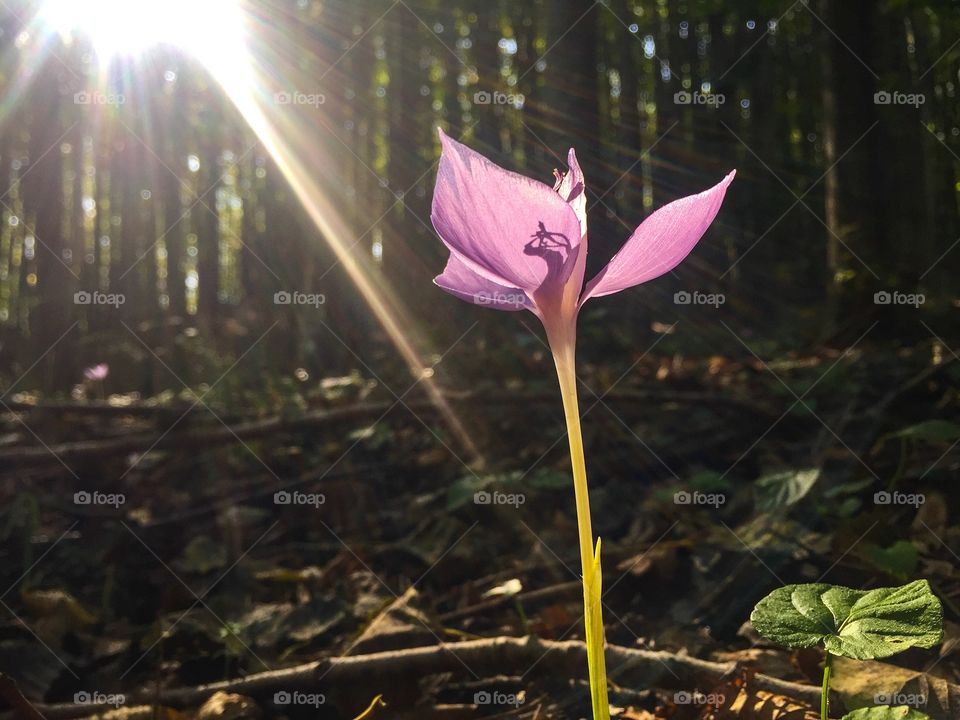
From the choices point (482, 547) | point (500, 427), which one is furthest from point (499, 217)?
point (500, 427)

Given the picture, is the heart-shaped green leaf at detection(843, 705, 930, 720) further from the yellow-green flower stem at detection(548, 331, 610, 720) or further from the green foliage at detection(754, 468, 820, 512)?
the green foliage at detection(754, 468, 820, 512)

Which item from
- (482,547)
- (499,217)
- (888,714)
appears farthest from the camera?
(482,547)

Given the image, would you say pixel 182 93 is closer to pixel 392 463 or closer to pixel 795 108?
pixel 795 108

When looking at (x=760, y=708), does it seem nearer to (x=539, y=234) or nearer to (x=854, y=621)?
(x=854, y=621)

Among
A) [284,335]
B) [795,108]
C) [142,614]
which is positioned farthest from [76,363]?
[795,108]

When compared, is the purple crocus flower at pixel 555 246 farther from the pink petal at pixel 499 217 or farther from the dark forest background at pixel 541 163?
the dark forest background at pixel 541 163

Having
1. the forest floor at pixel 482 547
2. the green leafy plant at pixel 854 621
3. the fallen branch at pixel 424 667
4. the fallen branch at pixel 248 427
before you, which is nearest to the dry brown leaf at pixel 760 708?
the forest floor at pixel 482 547

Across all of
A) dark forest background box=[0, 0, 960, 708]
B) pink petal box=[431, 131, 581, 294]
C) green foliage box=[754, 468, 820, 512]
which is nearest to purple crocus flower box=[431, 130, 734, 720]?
pink petal box=[431, 131, 581, 294]
